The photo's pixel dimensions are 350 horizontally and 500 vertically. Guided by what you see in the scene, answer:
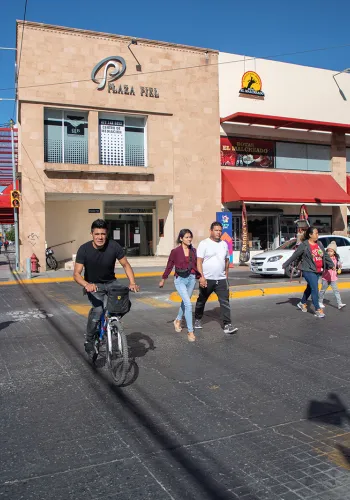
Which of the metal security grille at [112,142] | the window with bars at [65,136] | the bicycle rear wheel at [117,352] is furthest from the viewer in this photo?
the metal security grille at [112,142]

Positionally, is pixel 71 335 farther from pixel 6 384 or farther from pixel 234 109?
pixel 234 109

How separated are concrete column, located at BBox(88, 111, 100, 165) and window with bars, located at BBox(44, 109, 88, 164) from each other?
33 centimetres

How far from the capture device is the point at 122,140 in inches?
876

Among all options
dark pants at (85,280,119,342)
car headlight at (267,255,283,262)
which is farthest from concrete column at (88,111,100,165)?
dark pants at (85,280,119,342)

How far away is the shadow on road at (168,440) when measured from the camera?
3018mm

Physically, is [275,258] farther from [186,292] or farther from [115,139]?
[115,139]

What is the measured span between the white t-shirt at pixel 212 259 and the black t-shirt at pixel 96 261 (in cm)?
239

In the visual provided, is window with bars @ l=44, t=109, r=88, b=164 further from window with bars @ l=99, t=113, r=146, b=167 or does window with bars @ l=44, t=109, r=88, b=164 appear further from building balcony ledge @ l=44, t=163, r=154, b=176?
window with bars @ l=99, t=113, r=146, b=167

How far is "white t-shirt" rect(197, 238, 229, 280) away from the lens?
7664 mm

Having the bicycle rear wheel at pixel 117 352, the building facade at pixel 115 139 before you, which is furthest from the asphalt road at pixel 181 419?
the building facade at pixel 115 139

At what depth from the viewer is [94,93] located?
2122 cm

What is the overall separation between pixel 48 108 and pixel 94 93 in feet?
7.31

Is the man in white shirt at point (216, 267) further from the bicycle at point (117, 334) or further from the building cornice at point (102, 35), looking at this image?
the building cornice at point (102, 35)

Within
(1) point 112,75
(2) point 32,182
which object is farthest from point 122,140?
(2) point 32,182
